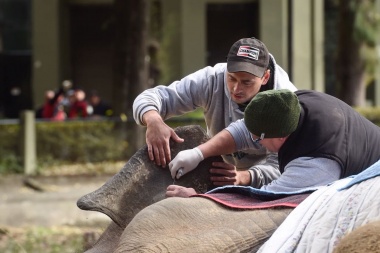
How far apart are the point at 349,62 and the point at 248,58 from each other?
65.2 feet

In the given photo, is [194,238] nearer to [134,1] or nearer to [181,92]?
[181,92]

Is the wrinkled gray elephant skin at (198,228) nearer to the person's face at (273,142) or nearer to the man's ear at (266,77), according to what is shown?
the person's face at (273,142)

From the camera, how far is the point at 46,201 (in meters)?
16.2

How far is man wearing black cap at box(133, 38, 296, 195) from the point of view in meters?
5.14

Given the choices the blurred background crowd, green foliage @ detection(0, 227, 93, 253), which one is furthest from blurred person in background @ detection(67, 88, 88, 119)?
green foliage @ detection(0, 227, 93, 253)

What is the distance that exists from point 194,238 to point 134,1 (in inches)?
658

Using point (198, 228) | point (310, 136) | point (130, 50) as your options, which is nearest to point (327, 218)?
Result: point (198, 228)

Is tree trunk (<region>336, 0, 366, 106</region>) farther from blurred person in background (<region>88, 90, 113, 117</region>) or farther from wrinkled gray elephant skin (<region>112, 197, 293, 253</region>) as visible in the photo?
wrinkled gray elephant skin (<region>112, 197, 293, 253</region>)

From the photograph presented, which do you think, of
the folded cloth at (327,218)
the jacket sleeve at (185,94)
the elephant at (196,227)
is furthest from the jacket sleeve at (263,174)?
the folded cloth at (327,218)

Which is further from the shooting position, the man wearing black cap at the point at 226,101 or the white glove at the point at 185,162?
the man wearing black cap at the point at 226,101

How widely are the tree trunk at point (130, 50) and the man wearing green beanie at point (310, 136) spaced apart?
1573 cm

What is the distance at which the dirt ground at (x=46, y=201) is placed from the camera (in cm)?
1431

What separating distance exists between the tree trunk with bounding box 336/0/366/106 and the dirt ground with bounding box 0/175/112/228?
7.88 meters

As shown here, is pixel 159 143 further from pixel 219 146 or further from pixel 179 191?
pixel 179 191
